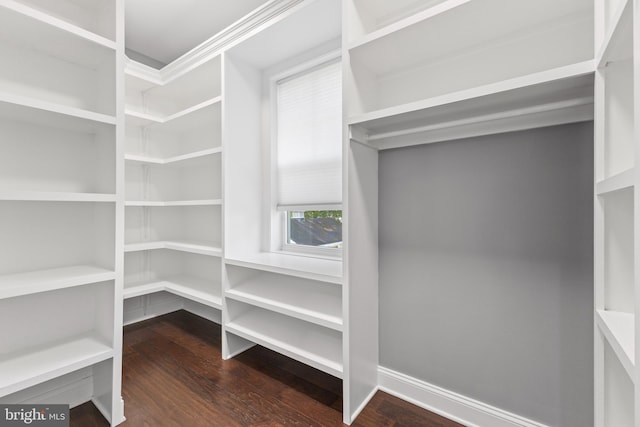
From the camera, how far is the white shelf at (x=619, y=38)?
0.71 m

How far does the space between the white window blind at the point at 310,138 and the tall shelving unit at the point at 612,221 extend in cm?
141

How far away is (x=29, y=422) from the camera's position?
146cm

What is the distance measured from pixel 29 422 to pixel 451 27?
9.23ft

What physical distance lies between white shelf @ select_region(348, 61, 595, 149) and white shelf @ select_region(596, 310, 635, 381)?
81cm

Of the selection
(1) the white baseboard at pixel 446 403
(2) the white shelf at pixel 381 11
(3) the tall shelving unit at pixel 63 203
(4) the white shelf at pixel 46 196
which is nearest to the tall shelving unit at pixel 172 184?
(3) the tall shelving unit at pixel 63 203

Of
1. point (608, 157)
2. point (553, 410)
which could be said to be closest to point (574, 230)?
point (608, 157)

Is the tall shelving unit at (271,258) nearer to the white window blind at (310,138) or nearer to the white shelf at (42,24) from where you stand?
the white window blind at (310,138)

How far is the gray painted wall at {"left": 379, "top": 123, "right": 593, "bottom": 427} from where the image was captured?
51.5 inches

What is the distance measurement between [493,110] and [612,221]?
2.11ft

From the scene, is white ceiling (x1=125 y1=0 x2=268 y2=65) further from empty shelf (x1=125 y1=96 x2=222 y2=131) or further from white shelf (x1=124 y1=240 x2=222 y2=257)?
white shelf (x1=124 y1=240 x2=222 y2=257)

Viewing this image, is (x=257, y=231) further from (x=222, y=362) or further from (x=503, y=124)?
(x=503, y=124)

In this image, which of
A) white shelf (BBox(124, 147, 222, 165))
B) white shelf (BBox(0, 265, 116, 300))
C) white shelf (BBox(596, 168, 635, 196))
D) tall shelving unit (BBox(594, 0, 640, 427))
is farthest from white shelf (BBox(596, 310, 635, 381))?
white shelf (BBox(124, 147, 222, 165))

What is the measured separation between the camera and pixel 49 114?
1420 millimetres

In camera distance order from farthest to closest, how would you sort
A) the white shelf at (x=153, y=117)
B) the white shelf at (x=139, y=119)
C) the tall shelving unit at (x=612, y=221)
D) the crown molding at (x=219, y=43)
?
the white shelf at (x=139, y=119)
the white shelf at (x=153, y=117)
the crown molding at (x=219, y=43)
the tall shelving unit at (x=612, y=221)
